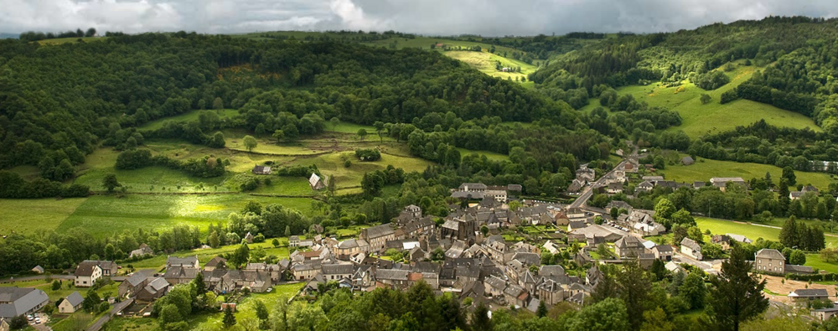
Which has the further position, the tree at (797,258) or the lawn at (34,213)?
the lawn at (34,213)

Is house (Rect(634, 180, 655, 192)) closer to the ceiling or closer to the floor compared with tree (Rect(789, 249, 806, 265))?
closer to the ceiling

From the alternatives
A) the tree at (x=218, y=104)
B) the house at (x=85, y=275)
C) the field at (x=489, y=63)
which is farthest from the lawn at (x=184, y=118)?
the field at (x=489, y=63)

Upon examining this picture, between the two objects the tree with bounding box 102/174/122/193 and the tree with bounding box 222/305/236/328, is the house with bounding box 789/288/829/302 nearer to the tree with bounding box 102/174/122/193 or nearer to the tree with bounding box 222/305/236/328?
the tree with bounding box 222/305/236/328

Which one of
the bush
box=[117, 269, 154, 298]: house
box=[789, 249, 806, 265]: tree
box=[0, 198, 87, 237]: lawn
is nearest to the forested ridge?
box=[0, 198, 87, 237]: lawn

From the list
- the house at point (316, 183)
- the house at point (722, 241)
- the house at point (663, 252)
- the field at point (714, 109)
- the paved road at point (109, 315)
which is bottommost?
the paved road at point (109, 315)

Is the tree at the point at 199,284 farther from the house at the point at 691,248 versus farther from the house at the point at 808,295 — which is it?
the house at the point at 808,295
